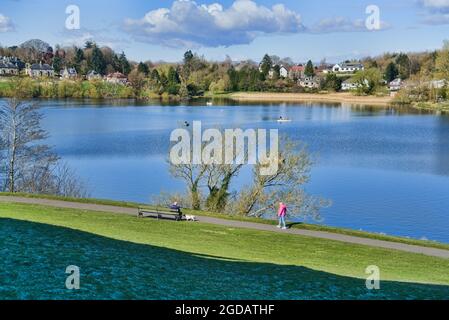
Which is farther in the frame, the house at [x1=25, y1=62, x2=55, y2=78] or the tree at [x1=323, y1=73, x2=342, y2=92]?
the house at [x1=25, y1=62, x2=55, y2=78]

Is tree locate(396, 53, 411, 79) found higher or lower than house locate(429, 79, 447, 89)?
higher

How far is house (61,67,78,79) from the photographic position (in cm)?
17338

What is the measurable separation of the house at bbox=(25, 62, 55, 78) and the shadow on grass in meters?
166

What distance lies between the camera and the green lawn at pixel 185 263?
13.7 metres

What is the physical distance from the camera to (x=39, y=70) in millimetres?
176625

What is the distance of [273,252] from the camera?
64.8 feet

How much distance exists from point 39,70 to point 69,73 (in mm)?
9382

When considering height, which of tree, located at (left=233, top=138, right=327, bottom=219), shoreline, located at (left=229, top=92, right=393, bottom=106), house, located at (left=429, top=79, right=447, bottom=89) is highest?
house, located at (left=429, top=79, right=447, bottom=89)

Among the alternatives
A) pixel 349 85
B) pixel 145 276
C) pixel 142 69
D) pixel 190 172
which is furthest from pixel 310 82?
→ pixel 145 276

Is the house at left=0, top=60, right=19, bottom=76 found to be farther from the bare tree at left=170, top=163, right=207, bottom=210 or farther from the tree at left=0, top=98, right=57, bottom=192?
the bare tree at left=170, top=163, right=207, bottom=210

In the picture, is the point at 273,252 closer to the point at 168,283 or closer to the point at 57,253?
the point at 168,283

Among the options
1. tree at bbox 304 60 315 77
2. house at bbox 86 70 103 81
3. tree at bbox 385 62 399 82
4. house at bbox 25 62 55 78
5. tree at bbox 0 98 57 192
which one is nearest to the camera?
tree at bbox 0 98 57 192

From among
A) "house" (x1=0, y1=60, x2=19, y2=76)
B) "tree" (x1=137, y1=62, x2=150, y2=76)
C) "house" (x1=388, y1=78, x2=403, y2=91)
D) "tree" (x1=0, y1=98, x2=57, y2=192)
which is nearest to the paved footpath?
"tree" (x1=0, y1=98, x2=57, y2=192)
